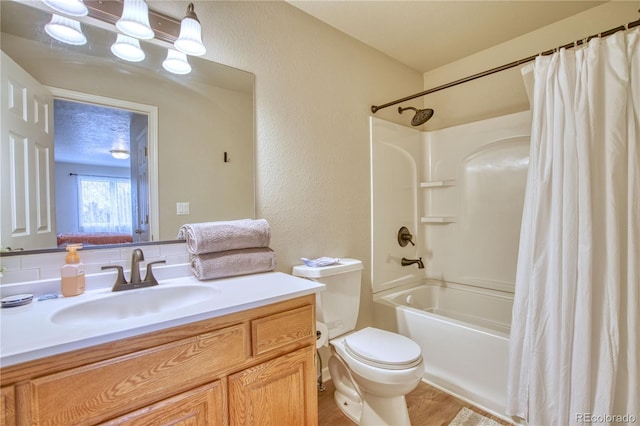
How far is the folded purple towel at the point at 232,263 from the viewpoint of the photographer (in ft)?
4.21

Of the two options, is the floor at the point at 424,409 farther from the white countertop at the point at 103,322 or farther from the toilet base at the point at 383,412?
the white countertop at the point at 103,322

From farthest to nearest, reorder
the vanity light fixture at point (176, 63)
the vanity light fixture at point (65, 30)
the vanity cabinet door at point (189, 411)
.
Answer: the vanity light fixture at point (176, 63) → the vanity light fixture at point (65, 30) → the vanity cabinet door at point (189, 411)

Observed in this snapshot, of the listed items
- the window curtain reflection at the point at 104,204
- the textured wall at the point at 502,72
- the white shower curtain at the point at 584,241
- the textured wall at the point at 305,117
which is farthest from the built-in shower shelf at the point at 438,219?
the window curtain reflection at the point at 104,204

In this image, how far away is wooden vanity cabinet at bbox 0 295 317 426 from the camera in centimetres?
69

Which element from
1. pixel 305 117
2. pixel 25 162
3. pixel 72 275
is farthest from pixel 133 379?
pixel 305 117

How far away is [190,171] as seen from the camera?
1432mm

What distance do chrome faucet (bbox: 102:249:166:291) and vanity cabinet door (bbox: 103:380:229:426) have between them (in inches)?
19.9

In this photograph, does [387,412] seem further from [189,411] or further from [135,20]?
[135,20]

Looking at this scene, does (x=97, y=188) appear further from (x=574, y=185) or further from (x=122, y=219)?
(x=574, y=185)

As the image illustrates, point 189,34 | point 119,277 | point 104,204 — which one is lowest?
point 119,277

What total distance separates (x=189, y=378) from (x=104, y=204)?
79cm

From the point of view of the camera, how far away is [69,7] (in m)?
1.10

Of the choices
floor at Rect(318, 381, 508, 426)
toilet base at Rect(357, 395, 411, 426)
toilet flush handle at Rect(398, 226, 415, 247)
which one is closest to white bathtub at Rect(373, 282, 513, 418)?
floor at Rect(318, 381, 508, 426)

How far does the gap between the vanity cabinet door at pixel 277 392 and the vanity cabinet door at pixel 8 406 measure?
1.67 ft
